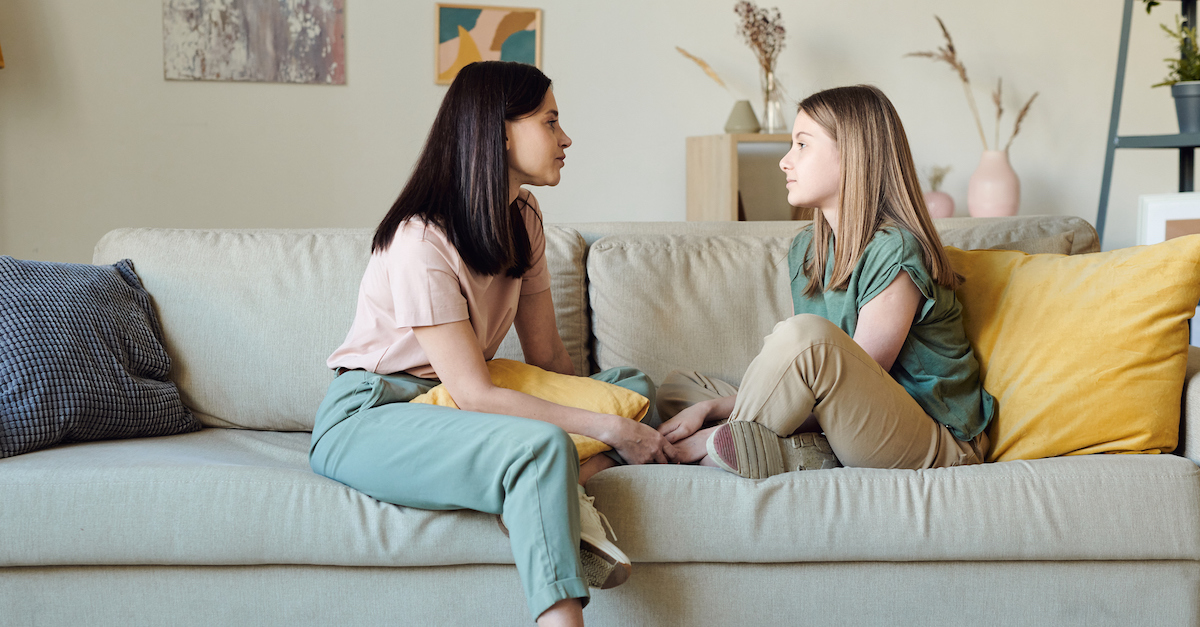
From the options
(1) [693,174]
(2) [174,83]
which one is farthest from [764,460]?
(2) [174,83]

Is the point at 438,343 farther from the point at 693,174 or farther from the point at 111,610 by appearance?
the point at 693,174

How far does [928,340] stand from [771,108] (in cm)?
194

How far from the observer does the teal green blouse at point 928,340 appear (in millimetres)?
1366

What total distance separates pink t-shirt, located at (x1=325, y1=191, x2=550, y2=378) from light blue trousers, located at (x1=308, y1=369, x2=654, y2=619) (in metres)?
0.07

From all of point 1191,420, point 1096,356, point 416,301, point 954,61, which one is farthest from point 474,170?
point 954,61

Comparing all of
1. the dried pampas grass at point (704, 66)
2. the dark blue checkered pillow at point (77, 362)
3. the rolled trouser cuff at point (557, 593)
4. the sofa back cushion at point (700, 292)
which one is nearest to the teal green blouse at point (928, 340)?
the sofa back cushion at point (700, 292)

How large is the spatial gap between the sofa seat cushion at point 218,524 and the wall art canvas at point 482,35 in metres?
2.14

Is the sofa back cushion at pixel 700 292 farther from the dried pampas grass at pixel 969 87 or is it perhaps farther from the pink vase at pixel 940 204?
the dried pampas grass at pixel 969 87

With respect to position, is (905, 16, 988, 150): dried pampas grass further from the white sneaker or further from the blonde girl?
the white sneaker

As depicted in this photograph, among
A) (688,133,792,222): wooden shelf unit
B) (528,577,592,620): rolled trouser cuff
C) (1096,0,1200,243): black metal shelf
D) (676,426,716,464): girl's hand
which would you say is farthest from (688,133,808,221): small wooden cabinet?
(528,577,592,620): rolled trouser cuff

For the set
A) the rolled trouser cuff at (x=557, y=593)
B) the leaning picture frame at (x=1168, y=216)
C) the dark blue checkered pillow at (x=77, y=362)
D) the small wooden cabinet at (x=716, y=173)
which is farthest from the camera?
the small wooden cabinet at (x=716, y=173)

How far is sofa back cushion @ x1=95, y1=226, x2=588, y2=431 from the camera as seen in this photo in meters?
1.74

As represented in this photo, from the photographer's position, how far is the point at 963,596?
1.27m

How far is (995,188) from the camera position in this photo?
3.11 metres
